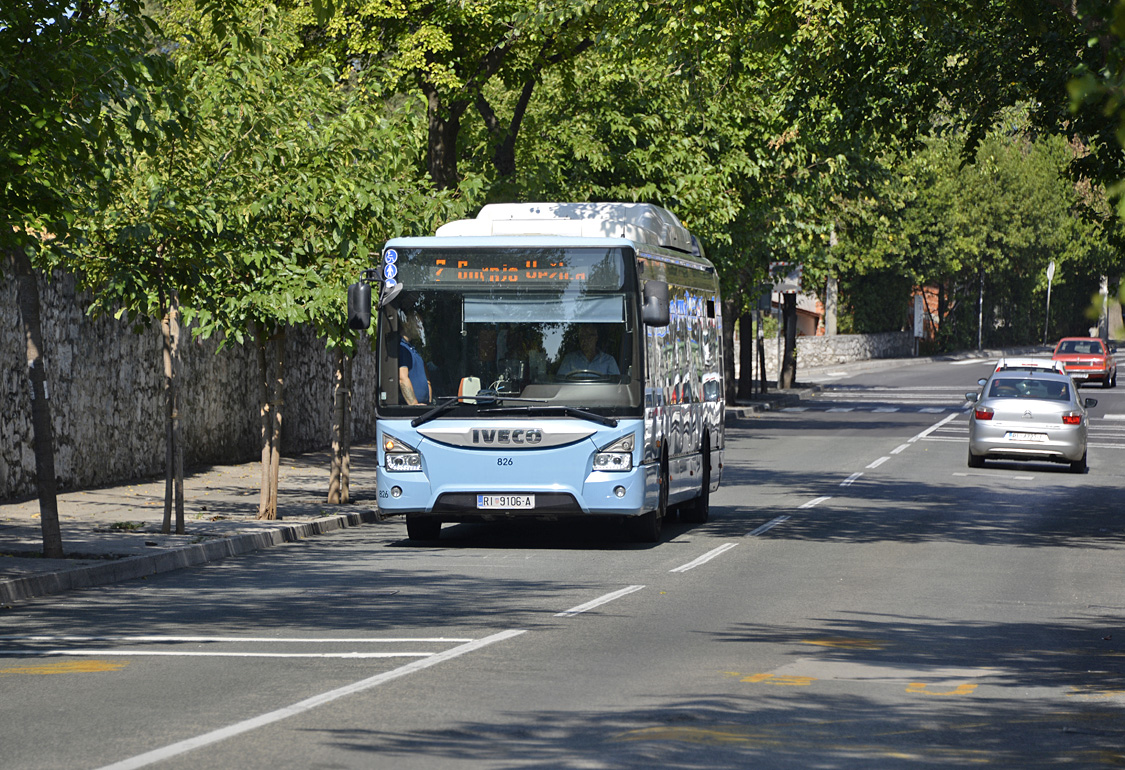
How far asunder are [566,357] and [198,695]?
7975 millimetres

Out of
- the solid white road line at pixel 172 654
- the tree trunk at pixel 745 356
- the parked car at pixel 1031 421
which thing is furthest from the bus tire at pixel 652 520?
the tree trunk at pixel 745 356

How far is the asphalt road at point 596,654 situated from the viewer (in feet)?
23.3

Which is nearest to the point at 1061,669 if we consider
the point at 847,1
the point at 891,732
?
the point at 891,732

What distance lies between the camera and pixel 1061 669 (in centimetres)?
933

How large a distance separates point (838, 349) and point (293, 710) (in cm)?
7486

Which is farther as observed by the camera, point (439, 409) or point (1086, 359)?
point (1086, 359)

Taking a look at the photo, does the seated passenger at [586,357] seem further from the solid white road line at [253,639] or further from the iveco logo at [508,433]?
the solid white road line at [253,639]

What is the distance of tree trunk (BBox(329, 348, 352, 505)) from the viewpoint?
770 inches

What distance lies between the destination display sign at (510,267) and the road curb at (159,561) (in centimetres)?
303

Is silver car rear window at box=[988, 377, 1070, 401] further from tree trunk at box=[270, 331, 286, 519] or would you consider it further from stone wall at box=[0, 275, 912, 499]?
tree trunk at box=[270, 331, 286, 519]

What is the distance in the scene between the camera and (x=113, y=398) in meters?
21.5

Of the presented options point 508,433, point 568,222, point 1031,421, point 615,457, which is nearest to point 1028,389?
point 1031,421

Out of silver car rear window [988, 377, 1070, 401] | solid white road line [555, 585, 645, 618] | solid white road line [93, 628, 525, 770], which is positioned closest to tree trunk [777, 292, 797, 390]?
silver car rear window [988, 377, 1070, 401]

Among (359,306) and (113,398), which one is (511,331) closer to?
(359,306)
